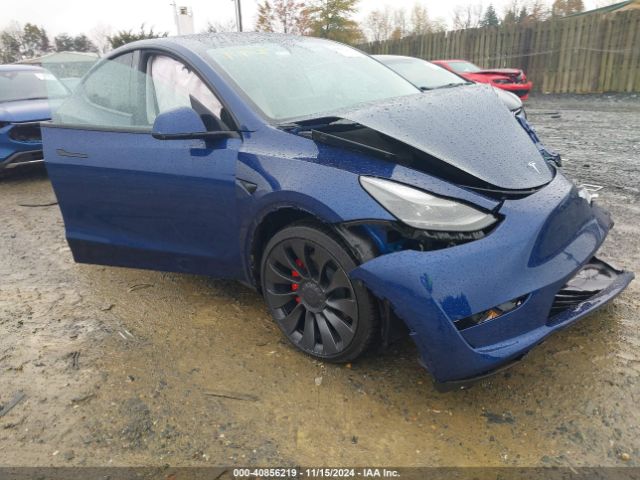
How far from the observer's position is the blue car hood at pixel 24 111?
6.68m

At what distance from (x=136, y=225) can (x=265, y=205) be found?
113 cm

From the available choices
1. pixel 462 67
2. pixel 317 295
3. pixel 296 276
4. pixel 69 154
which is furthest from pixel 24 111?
pixel 462 67

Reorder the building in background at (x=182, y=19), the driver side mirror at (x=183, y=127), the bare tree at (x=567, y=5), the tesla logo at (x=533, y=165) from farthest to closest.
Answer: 1. the bare tree at (x=567, y=5)
2. the building in background at (x=182, y=19)
3. the driver side mirror at (x=183, y=127)
4. the tesla logo at (x=533, y=165)

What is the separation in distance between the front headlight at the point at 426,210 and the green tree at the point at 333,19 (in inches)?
1142

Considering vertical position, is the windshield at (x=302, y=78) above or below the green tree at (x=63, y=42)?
below

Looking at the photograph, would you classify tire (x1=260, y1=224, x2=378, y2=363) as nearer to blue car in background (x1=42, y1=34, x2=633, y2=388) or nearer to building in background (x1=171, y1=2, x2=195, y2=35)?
blue car in background (x1=42, y1=34, x2=633, y2=388)

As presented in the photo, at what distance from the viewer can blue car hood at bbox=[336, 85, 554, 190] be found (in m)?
2.27

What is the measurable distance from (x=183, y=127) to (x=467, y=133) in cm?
146

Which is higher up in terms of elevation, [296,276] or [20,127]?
[20,127]

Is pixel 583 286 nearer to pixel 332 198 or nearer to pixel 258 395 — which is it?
pixel 332 198

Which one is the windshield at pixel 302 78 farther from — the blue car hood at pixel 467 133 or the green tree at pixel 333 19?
the green tree at pixel 333 19

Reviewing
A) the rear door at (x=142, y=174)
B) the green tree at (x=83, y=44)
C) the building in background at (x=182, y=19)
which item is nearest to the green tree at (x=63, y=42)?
the green tree at (x=83, y=44)

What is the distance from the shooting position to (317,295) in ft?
8.22

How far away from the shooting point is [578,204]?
2.40m
